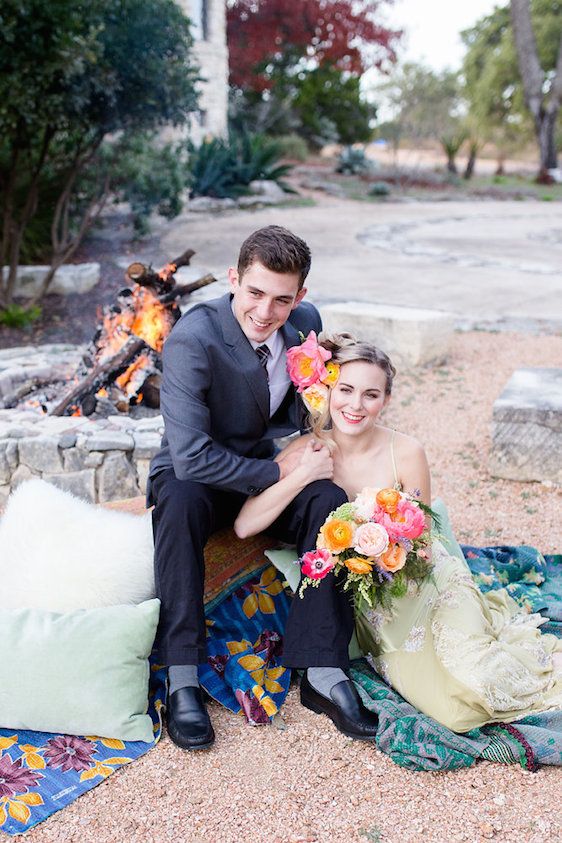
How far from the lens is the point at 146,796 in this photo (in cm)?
250

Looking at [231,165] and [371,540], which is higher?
[371,540]

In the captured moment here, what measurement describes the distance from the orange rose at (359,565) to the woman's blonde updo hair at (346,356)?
55cm

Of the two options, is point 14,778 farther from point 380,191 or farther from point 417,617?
point 380,191

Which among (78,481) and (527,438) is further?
(527,438)

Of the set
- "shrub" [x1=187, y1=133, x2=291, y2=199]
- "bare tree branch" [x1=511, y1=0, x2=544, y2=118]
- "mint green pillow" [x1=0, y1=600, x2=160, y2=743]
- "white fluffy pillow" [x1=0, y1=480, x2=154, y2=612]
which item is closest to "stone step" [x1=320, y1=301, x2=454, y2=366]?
"white fluffy pillow" [x1=0, y1=480, x2=154, y2=612]

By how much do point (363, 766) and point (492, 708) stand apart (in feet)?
1.48

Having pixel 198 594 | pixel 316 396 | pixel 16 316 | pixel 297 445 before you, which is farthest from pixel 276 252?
pixel 16 316

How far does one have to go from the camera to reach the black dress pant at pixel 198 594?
2.83 m

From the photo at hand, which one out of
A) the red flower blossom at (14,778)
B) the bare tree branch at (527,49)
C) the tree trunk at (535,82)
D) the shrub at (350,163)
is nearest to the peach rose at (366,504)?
the red flower blossom at (14,778)

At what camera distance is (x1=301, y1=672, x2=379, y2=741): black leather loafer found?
9.04 ft

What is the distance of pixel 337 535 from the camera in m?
2.68

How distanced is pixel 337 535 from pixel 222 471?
463mm

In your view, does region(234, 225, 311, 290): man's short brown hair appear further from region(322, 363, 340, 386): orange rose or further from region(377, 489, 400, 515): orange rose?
region(377, 489, 400, 515): orange rose

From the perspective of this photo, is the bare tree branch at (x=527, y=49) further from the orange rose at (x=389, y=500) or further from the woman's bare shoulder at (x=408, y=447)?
the orange rose at (x=389, y=500)
